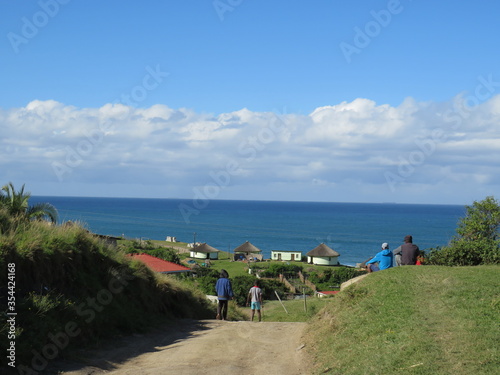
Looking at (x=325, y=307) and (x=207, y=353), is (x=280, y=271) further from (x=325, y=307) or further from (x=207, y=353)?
(x=207, y=353)

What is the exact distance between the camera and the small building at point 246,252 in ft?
264

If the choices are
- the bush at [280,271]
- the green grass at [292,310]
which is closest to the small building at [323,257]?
the bush at [280,271]

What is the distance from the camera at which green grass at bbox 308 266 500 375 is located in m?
7.93

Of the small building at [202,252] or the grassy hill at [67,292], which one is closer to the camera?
the grassy hill at [67,292]

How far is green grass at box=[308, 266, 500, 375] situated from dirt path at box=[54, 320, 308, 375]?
0.66 meters

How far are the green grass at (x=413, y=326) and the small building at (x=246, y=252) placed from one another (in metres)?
67.3

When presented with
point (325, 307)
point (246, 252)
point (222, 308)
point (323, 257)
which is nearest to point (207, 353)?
point (325, 307)

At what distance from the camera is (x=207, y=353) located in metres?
10.6

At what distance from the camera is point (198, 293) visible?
18719mm

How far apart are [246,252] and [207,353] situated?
231 feet

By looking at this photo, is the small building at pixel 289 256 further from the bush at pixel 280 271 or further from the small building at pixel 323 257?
the bush at pixel 280 271

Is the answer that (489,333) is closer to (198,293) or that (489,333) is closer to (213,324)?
(213,324)

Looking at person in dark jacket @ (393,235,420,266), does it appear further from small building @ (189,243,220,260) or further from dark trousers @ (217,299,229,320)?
small building @ (189,243,220,260)

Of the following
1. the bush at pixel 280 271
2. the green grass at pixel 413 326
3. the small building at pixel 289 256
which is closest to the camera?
the green grass at pixel 413 326
